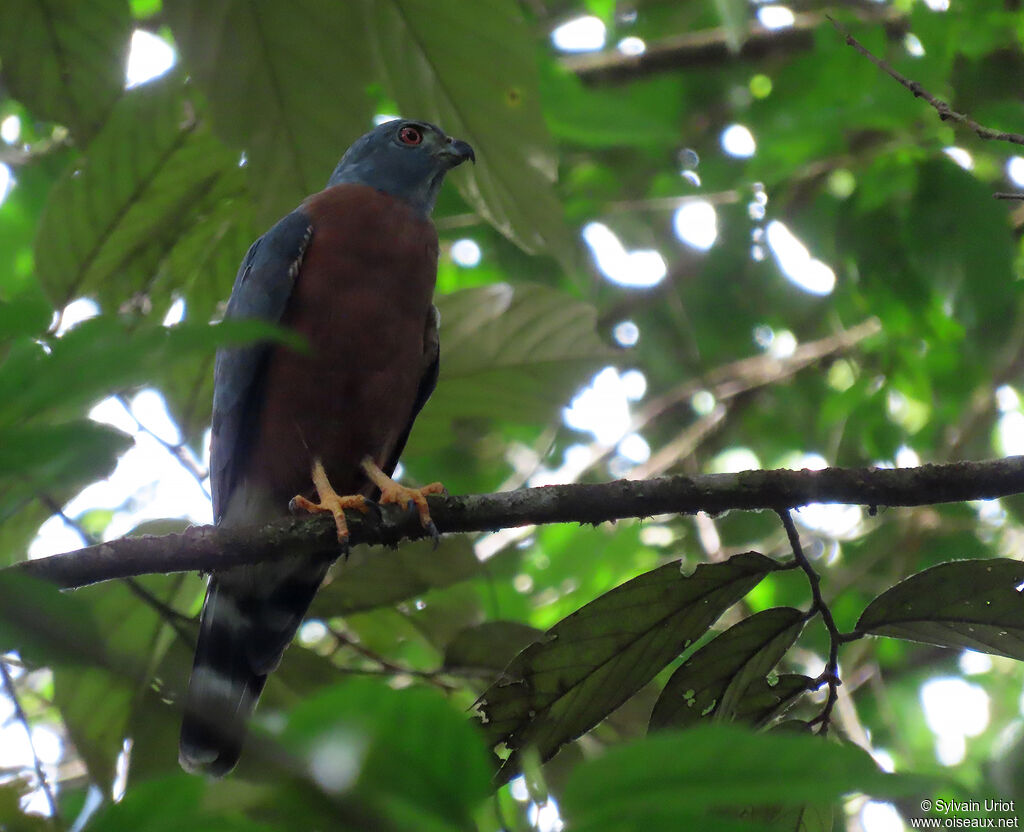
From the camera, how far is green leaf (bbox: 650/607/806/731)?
7.16 ft

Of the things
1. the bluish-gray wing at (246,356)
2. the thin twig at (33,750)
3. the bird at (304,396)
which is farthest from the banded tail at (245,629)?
the thin twig at (33,750)

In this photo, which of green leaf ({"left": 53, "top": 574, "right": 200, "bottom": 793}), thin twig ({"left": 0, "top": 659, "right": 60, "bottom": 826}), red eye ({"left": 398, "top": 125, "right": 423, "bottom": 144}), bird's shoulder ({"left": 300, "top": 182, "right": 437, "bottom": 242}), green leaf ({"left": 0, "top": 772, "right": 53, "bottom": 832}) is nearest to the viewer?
green leaf ({"left": 0, "top": 772, "right": 53, "bottom": 832})

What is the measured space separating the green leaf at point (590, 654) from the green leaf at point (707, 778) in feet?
4.43

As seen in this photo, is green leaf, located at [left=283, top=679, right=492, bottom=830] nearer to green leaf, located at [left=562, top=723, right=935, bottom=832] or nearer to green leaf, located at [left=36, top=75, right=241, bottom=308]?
green leaf, located at [left=562, top=723, right=935, bottom=832]

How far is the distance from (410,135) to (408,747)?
448 centimetres

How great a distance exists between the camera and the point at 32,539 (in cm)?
344

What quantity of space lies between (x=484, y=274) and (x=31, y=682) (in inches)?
165

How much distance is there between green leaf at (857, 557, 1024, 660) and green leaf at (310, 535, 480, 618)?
1.72 meters

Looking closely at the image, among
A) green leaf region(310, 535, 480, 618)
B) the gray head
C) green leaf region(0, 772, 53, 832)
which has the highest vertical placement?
the gray head

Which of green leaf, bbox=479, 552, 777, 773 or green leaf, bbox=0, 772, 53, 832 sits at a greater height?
green leaf, bbox=479, 552, 777, 773

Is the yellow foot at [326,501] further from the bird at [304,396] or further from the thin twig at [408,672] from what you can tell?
the thin twig at [408,672]

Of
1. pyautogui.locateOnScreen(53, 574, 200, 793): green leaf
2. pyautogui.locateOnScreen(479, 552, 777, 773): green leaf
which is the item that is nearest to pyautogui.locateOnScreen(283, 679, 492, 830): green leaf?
pyautogui.locateOnScreen(479, 552, 777, 773): green leaf

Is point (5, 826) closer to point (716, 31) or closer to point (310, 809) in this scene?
point (310, 809)

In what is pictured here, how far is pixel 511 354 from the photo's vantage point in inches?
146
